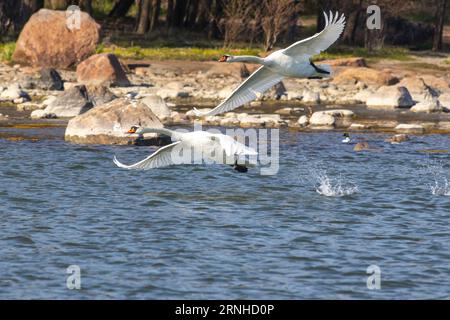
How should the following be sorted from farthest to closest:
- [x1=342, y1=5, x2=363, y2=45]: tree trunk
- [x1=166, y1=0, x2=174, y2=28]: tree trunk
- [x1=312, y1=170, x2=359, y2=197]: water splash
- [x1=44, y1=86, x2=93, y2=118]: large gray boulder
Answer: [x1=166, y1=0, x2=174, y2=28]: tree trunk → [x1=342, y1=5, x2=363, y2=45]: tree trunk → [x1=44, y1=86, x2=93, y2=118]: large gray boulder → [x1=312, y1=170, x2=359, y2=197]: water splash

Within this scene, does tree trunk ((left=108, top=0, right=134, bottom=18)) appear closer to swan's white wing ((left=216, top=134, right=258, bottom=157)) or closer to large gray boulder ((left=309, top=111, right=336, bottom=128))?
large gray boulder ((left=309, top=111, right=336, bottom=128))

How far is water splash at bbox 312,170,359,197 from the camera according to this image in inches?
704

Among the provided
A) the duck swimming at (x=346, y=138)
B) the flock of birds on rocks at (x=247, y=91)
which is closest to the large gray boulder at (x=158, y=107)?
the duck swimming at (x=346, y=138)

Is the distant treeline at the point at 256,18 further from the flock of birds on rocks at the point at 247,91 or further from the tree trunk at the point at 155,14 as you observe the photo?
the flock of birds on rocks at the point at 247,91

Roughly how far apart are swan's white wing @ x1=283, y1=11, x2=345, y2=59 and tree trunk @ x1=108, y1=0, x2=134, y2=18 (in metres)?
41.9

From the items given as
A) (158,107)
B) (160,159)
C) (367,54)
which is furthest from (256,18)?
(160,159)

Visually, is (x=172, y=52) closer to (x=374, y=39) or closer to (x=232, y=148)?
(x=374, y=39)

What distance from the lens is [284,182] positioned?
1884 centimetres

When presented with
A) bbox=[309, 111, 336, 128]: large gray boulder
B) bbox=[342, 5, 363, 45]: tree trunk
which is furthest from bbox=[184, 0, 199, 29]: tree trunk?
bbox=[309, 111, 336, 128]: large gray boulder

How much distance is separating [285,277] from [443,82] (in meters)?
27.1

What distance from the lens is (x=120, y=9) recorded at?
56.8 m

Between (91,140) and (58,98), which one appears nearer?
(91,140)
